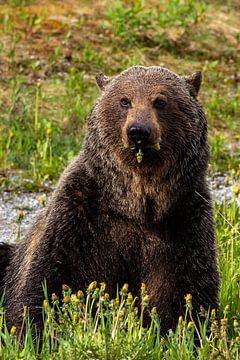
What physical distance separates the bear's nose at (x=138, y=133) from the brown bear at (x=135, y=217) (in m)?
0.24

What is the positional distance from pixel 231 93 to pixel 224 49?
1096 millimetres

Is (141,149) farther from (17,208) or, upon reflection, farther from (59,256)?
(17,208)

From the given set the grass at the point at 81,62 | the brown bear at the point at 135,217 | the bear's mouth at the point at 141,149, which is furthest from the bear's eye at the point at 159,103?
the grass at the point at 81,62

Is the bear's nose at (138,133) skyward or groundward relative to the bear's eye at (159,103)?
groundward

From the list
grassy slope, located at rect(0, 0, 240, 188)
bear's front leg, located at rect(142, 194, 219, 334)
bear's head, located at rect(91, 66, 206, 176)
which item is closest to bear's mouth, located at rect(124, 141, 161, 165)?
bear's head, located at rect(91, 66, 206, 176)

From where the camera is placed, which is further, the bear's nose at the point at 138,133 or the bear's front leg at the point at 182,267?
the bear's front leg at the point at 182,267

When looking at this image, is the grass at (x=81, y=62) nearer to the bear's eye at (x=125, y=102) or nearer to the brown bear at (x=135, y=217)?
the brown bear at (x=135, y=217)

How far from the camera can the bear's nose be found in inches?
199

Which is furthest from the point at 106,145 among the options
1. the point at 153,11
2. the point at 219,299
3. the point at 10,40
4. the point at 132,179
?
the point at 153,11

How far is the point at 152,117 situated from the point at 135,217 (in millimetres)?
633

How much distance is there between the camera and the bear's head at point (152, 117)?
5340mm

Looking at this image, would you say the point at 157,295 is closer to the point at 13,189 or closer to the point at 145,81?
the point at 145,81

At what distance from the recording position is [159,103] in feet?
18.3

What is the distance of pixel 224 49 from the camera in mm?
13086
